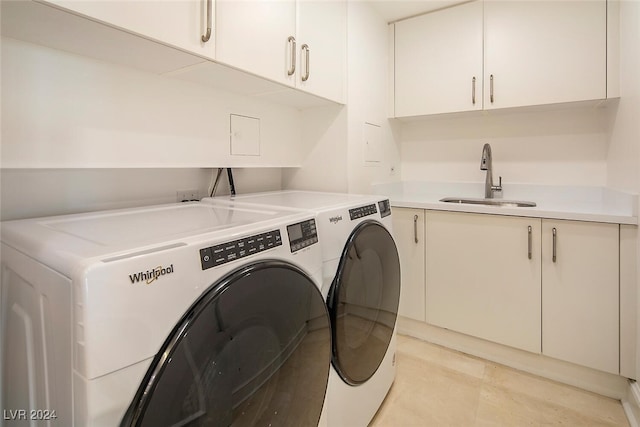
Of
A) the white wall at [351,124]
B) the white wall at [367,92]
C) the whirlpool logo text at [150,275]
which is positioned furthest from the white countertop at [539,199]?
the whirlpool logo text at [150,275]

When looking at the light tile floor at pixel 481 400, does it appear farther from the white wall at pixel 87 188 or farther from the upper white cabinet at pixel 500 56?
the upper white cabinet at pixel 500 56

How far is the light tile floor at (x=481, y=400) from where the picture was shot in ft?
4.76

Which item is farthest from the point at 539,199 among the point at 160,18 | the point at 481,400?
the point at 160,18

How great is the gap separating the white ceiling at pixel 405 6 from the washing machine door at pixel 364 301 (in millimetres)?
1655

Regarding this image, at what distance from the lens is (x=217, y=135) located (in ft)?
4.98

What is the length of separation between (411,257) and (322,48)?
55.2 inches

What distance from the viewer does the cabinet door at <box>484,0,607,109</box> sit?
177 centimetres

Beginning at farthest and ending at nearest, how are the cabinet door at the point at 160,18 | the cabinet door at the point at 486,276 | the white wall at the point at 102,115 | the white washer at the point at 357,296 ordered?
the cabinet door at the point at 486,276 < the white washer at the point at 357,296 < the white wall at the point at 102,115 < the cabinet door at the point at 160,18

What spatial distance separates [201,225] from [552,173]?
7.59 feet

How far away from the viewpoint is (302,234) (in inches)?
36.3

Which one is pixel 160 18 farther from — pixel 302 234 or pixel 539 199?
pixel 539 199

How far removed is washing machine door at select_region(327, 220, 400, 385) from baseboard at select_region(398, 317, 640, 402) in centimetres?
83

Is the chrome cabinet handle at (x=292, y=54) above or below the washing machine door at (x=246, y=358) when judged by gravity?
above

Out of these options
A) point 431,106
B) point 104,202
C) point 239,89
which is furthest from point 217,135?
point 431,106
